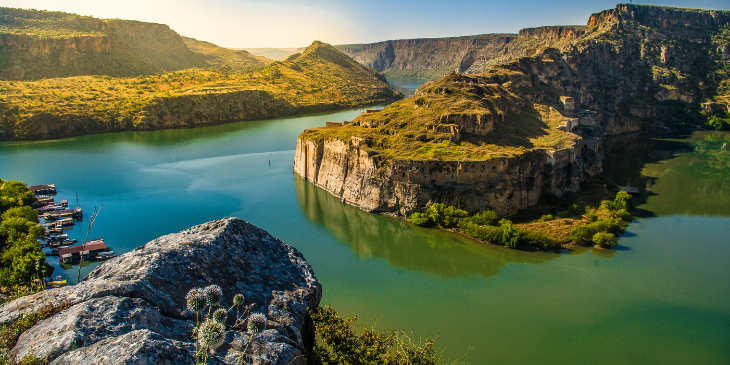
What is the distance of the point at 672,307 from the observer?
28172 millimetres

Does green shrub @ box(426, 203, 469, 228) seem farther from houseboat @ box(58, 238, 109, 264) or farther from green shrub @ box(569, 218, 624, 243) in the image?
houseboat @ box(58, 238, 109, 264)

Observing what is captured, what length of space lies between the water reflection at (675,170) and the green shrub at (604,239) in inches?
531

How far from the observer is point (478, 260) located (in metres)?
35.5

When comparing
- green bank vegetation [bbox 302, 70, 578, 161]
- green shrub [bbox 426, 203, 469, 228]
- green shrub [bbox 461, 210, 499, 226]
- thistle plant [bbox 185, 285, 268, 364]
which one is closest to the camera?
thistle plant [bbox 185, 285, 268, 364]

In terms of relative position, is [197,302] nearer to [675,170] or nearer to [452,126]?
[452,126]

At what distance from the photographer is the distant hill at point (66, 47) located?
403 feet

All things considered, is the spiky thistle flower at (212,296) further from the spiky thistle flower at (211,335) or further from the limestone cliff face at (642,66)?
the limestone cliff face at (642,66)

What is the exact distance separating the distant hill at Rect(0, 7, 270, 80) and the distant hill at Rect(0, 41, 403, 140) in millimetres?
15031

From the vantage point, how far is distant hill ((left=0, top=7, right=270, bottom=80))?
123 metres

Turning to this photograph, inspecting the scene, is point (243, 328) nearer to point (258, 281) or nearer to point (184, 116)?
point (258, 281)

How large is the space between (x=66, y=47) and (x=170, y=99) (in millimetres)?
52030

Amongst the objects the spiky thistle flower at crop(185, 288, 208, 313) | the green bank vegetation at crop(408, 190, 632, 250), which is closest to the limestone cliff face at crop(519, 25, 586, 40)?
the green bank vegetation at crop(408, 190, 632, 250)

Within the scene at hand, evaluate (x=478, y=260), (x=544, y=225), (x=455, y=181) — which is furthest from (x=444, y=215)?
(x=544, y=225)

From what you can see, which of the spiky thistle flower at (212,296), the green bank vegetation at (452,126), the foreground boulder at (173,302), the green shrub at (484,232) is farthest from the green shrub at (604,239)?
the spiky thistle flower at (212,296)
